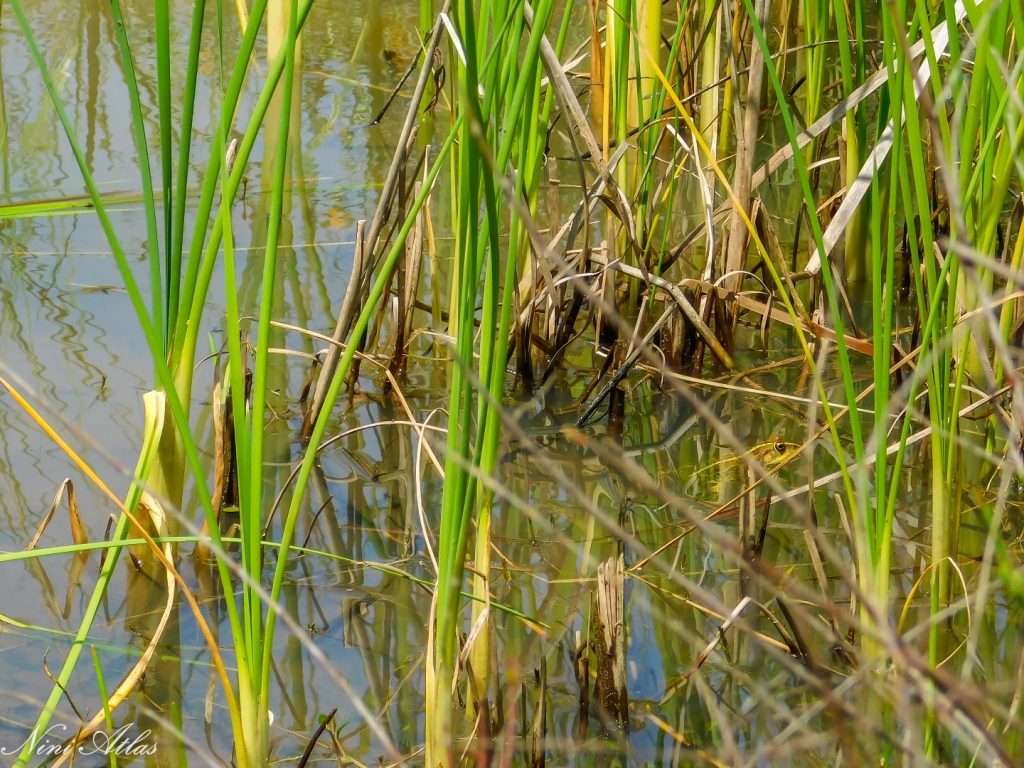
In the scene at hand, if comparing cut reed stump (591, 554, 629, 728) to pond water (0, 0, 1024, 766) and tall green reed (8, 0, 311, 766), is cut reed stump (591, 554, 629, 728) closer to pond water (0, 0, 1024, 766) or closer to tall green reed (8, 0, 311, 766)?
pond water (0, 0, 1024, 766)

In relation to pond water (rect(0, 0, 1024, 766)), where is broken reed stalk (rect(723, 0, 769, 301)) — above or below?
above

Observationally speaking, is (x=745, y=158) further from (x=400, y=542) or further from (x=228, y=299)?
(x=228, y=299)

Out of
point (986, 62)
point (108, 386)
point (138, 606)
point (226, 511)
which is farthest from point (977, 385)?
point (108, 386)

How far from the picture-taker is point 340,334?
5.32 ft

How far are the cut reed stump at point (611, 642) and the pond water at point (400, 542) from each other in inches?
1.2

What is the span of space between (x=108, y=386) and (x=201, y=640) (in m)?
0.66

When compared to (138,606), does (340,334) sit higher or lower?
higher

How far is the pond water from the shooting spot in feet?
4.03

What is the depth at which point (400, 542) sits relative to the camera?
5.14 feet

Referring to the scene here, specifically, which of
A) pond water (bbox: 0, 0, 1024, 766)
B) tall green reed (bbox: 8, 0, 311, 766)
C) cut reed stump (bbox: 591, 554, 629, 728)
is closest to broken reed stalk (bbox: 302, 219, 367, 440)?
pond water (bbox: 0, 0, 1024, 766)

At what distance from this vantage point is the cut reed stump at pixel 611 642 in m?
1.22

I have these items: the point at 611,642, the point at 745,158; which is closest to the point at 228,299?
the point at 611,642

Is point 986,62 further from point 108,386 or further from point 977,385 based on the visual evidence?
point 108,386

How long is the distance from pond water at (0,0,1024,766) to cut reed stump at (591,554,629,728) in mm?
30
